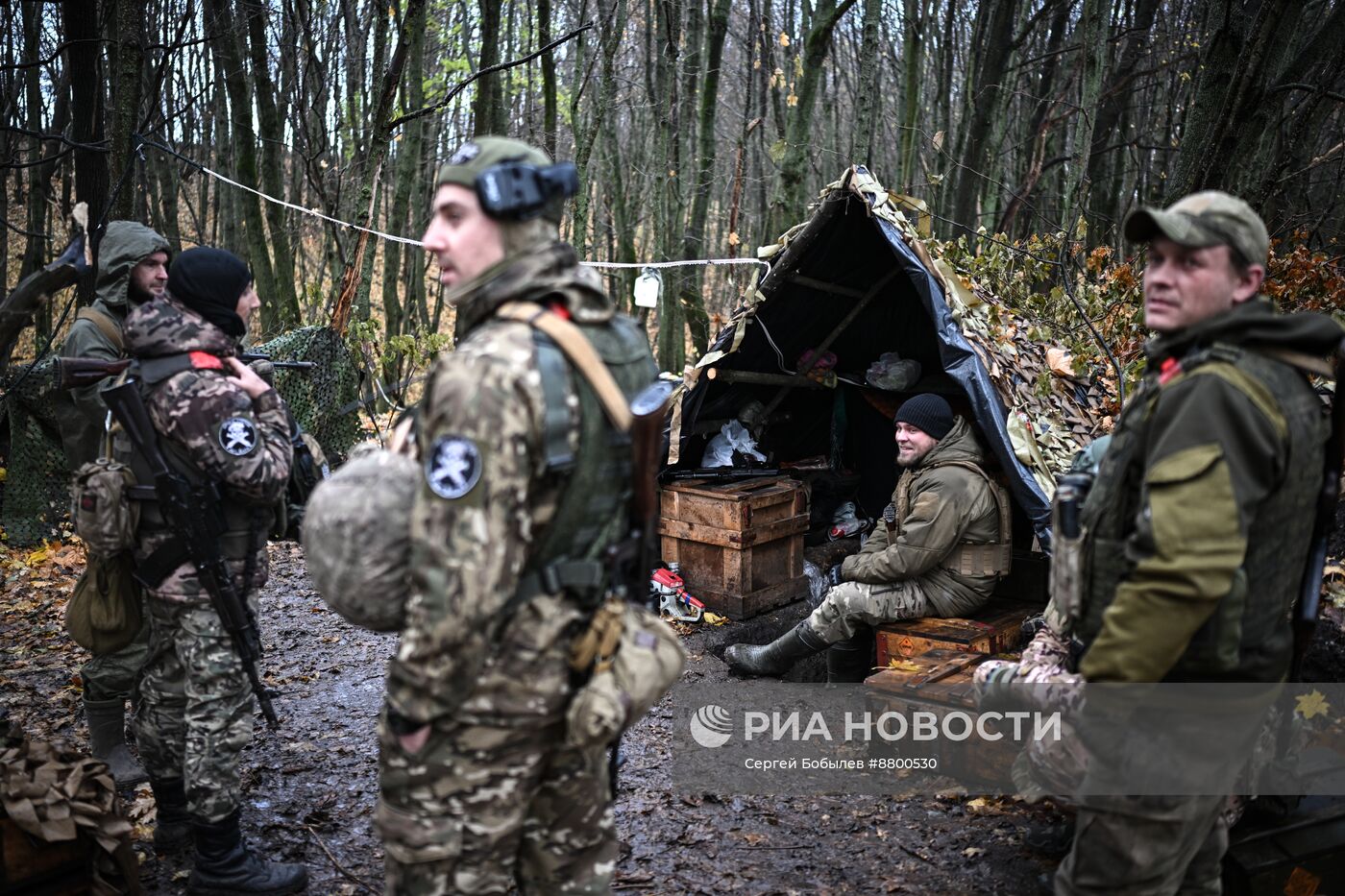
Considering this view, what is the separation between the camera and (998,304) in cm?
652

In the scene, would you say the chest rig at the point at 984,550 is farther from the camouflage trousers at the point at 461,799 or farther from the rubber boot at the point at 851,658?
the camouflage trousers at the point at 461,799

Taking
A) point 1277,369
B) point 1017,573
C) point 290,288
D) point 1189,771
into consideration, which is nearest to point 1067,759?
point 1189,771

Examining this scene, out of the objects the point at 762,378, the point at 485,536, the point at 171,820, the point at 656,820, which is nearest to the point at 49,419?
the point at 171,820

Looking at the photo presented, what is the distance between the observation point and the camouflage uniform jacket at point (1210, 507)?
2193mm

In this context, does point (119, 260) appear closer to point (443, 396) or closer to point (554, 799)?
point (443, 396)

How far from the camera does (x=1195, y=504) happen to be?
2.19 meters

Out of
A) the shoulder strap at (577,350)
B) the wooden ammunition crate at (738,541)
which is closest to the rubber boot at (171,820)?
the shoulder strap at (577,350)

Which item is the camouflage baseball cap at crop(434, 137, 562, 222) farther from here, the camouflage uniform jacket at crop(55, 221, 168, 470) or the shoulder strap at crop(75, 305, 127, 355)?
the shoulder strap at crop(75, 305, 127, 355)

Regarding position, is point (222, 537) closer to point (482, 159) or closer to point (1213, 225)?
point (482, 159)

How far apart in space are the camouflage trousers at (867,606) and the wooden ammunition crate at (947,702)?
0.37 meters

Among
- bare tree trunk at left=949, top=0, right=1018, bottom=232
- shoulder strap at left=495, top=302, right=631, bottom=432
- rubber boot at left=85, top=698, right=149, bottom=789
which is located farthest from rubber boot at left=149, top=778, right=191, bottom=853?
bare tree trunk at left=949, top=0, right=1018, bottom=232

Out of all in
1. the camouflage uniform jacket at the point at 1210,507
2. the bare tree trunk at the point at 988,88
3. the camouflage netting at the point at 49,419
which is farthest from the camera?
the bare tree trunk at the point at 988,88

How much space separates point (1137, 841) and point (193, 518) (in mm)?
3048

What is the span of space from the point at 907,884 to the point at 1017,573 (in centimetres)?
278
